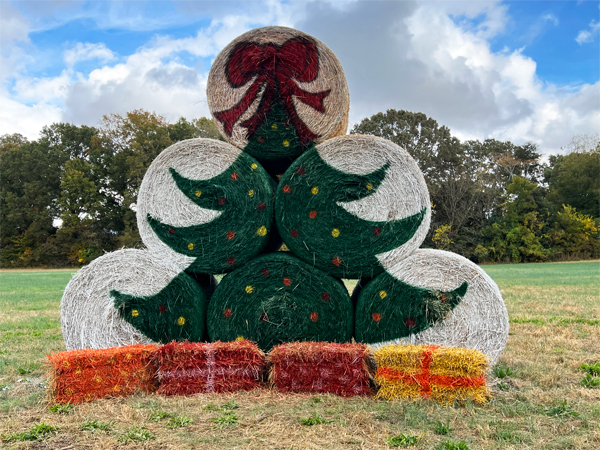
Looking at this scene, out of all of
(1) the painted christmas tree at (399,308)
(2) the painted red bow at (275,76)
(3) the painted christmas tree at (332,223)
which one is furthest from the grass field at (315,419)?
(2) the painted red bow at (275,76)

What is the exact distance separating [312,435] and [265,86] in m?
3.65

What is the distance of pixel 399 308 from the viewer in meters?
4.83

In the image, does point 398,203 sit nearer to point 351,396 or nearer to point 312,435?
point 351,396

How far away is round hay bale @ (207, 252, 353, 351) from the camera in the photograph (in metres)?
4.95

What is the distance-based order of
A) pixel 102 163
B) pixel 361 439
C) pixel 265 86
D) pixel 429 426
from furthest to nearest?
pixel 102 163 → pixel 265 86 → pixel 429 426 → pixel 361 439

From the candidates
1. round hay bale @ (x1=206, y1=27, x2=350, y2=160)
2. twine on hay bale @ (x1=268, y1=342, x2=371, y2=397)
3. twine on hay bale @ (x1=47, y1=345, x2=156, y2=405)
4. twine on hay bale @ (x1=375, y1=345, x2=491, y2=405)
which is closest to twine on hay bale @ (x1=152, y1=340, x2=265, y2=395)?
twine on hay bale @ (x1=47, y1=345, x2=156, y2=405)

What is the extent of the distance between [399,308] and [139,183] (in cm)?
3377

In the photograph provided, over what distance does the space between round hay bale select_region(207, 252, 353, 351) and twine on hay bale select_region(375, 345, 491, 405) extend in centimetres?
83

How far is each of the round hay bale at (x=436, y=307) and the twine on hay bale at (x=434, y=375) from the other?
0.57m

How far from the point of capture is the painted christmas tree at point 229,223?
5121 millimetres

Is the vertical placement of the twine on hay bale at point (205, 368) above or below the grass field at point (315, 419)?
above

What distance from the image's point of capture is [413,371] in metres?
4.17

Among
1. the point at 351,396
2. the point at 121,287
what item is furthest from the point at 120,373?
the point at 351,396

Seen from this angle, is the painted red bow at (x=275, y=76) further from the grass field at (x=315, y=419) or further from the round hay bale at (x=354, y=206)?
the grass field at (x=315, y=419)
